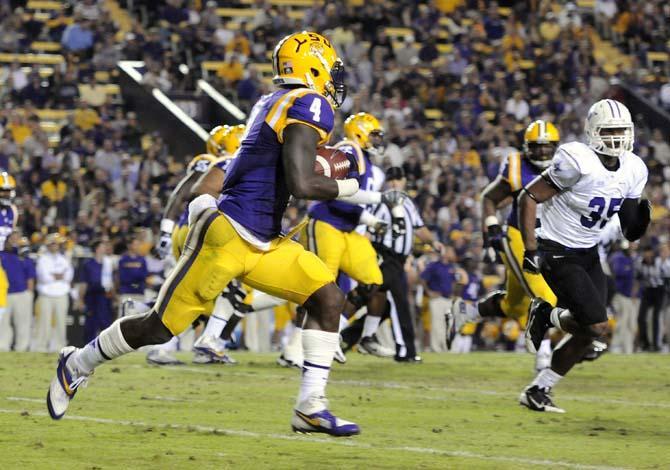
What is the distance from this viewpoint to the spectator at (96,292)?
1562 cm

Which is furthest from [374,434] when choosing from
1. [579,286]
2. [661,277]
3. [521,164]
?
[661,277]

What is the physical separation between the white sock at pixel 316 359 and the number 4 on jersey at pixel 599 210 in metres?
2.24

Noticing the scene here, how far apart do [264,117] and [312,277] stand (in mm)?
761

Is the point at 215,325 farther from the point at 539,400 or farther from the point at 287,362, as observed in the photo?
the point at 539,400

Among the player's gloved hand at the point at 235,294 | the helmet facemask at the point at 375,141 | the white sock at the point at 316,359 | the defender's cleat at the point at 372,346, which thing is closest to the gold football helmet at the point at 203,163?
the player's gloved hand at the point at 235,294

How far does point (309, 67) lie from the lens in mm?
6309

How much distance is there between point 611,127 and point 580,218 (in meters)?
0.60

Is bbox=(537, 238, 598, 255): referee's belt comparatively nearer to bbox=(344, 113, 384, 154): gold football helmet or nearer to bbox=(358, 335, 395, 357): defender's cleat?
Answer: bbox=(344, 113, 384, 154): gold football helmet

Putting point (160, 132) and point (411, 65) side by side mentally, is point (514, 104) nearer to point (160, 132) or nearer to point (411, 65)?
point (411, 65)

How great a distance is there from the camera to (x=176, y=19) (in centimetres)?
2212

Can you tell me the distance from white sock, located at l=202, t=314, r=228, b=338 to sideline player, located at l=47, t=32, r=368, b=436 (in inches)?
181

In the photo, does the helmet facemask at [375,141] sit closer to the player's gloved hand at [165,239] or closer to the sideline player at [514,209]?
the sideline player at [514,209]

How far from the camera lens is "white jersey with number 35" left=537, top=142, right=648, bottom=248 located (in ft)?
25.2

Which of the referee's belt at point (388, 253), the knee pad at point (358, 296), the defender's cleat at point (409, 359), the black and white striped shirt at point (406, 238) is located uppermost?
the black and white striped shirt at point (406, 238)
